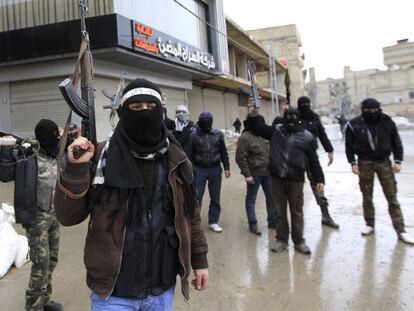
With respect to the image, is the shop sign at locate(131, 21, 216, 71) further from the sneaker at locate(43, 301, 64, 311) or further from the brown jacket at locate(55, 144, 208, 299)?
the brown jacket at locate(55, 144, 208, 299)

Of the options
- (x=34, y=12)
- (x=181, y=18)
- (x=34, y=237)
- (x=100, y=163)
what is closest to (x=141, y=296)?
(x=100, y=163)

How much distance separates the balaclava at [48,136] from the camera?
3.41 meters

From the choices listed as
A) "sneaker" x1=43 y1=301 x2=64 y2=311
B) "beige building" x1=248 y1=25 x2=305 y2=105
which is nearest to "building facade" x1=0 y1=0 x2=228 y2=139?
"sneaker" x1=43 y1=301 x2=64 y2=311

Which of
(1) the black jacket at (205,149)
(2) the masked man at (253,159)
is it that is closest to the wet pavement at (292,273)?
(2) the masked man at (253,159)

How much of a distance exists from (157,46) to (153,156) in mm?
11463

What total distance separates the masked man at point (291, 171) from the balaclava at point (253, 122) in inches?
29.1

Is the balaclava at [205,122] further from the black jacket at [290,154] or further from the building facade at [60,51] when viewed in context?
the building facade at [60,51]

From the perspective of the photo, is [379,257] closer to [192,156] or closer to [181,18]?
[192,156]

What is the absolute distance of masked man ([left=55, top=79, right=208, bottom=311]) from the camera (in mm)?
1892

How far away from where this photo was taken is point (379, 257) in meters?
4.58

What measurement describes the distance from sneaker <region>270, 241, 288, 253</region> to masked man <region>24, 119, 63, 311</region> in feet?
8.58

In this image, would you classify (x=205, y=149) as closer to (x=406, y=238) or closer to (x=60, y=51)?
(x=406, y=238)

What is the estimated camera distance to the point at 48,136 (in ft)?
11.3

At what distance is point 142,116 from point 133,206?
0.46 meters
